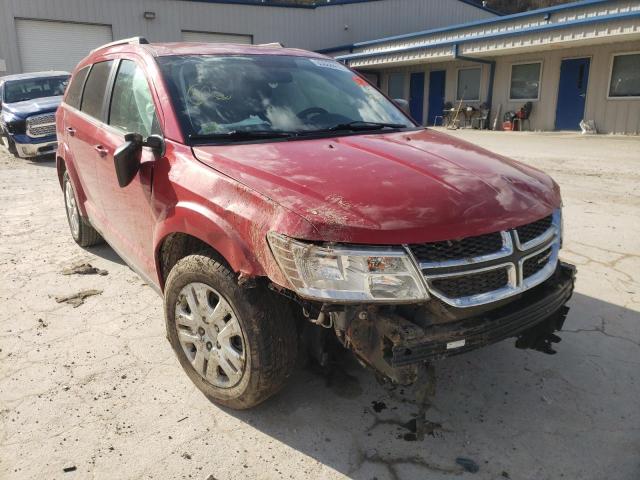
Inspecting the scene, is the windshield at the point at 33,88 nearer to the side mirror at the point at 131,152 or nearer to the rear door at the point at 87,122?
the rear door at the point at 87,122

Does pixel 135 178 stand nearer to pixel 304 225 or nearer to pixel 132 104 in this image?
pixel 132 104

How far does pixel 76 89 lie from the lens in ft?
15.1

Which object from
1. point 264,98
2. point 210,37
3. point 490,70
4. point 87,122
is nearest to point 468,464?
point 264,98

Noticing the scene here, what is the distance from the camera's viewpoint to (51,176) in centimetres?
980

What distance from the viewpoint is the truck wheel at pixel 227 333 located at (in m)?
2.33

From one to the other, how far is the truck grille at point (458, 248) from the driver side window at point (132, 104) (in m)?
1.70

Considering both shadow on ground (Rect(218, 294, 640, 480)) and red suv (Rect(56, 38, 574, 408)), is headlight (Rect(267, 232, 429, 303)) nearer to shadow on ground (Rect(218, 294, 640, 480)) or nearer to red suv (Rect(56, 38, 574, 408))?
red suv (Rect(56, 38, 574, 408))

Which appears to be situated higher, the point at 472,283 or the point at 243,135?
the point at 243,135

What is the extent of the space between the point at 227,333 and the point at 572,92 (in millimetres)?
17592

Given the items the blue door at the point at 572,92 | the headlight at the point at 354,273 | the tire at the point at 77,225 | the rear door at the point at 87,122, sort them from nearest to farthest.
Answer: the headlight at the point at 354,273
the rear door at the point at 87,122
the tire at the point at 77,225
the blue door at the point at 572,92

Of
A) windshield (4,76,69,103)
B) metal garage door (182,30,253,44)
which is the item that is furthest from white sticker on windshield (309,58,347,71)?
metal garage door (182,30,253,44)

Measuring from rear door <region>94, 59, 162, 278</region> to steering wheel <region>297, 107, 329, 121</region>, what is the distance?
33.3 inches

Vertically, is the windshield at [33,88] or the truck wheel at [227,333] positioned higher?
the windshield at [33,88]

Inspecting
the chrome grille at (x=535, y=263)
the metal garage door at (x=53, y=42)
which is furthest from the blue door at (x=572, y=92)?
the metal garage door at (x=53, y=42)
